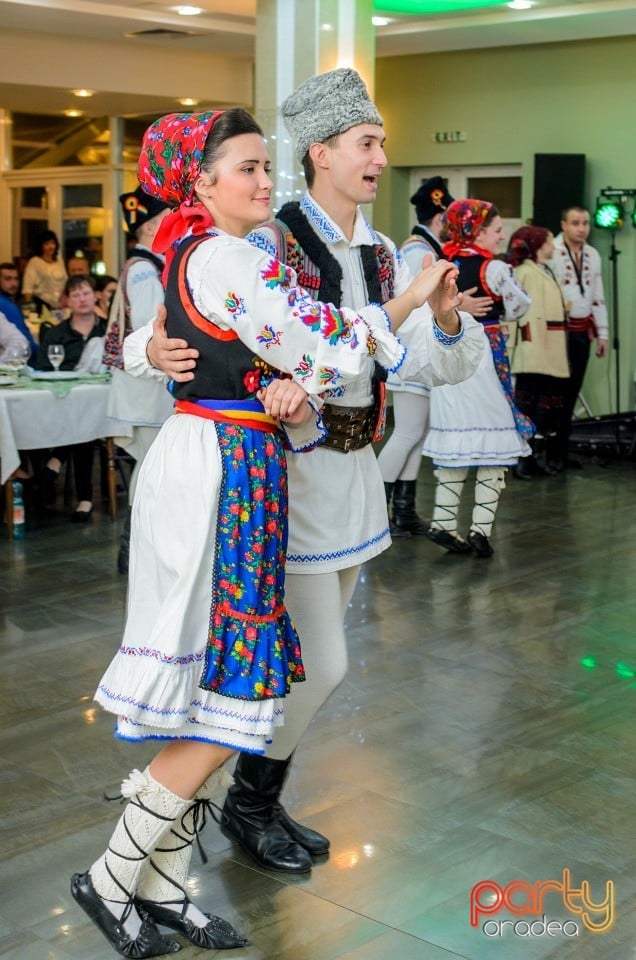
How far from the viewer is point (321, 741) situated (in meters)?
3.60

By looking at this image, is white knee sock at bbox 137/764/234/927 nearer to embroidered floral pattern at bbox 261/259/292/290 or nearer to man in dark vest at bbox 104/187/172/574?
embroidered floral pattern at bbox 261/259/292/290

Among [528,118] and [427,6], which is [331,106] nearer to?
[427,6]

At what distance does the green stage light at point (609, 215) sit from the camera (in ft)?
32.7

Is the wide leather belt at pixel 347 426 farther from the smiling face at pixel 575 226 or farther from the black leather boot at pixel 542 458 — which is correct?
Answer: the smiling face at pixel 575 226

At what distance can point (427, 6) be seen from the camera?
29.9 ft

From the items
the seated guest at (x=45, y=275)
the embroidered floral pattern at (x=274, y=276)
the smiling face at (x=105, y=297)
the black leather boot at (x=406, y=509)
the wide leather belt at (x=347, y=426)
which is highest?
the seated guest at (x=45, y=275)

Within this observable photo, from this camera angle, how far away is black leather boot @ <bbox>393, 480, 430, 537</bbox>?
636cm

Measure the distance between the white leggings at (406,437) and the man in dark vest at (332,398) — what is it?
3.31 meters

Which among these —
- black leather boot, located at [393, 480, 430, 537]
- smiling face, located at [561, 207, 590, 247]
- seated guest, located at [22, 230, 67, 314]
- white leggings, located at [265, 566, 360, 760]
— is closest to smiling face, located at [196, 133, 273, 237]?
white leggings, located at [265, 566, 360, 760]

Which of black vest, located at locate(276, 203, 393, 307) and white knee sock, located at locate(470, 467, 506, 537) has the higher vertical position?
black vest, located at locate(276, 203, 393, 307)

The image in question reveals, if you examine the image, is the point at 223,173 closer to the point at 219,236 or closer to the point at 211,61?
the point at 219,236

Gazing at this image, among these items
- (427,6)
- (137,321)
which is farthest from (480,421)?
(427,6)

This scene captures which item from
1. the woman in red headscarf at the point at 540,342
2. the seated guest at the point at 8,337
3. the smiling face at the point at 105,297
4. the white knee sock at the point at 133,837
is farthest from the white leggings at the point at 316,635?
the smiling face at the point at 105,297

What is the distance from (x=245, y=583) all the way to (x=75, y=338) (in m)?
5.18
